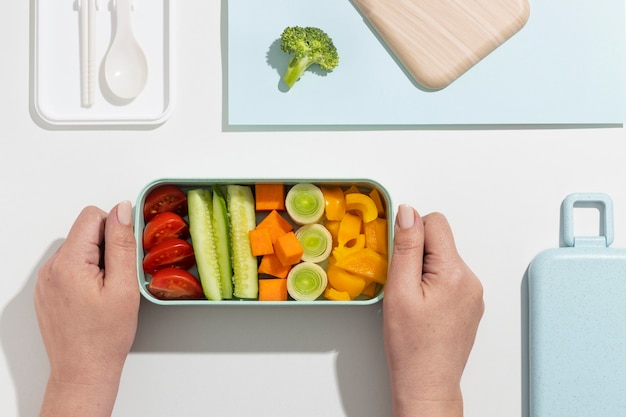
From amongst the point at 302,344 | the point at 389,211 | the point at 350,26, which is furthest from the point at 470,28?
the point at 302,344

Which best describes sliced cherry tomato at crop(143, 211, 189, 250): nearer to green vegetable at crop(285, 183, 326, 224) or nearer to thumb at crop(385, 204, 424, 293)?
green vegetable at crop(285, 183, 326, 224)

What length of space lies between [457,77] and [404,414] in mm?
577

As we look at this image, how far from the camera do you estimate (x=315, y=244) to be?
1.06 metres

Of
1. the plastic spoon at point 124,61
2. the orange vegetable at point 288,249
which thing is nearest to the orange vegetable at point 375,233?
the orange vegetable at point 288,249

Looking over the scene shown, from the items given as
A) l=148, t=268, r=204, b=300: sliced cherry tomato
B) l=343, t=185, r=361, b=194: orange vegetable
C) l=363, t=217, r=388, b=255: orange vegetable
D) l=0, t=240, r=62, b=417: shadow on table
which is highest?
l=343, t=185, r=361, b=194: orange vegetable

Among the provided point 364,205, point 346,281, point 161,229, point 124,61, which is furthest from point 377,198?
point 124,61

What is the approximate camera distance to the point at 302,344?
1.13m

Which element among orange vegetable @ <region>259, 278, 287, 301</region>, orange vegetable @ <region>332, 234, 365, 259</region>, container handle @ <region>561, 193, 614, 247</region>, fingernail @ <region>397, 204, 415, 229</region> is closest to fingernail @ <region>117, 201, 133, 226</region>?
orange vegetable @ <region>259, 278, 287, 301</region>

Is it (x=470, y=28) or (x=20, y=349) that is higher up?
(x=470, y=28)

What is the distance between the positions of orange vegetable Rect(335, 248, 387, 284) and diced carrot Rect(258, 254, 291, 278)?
0.09 m

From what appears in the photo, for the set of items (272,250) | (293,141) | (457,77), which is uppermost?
(457,77)

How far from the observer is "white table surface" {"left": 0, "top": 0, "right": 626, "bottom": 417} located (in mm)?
1129

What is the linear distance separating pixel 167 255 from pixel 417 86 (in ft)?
1.67

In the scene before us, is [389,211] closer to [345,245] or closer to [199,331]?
[345,245]
